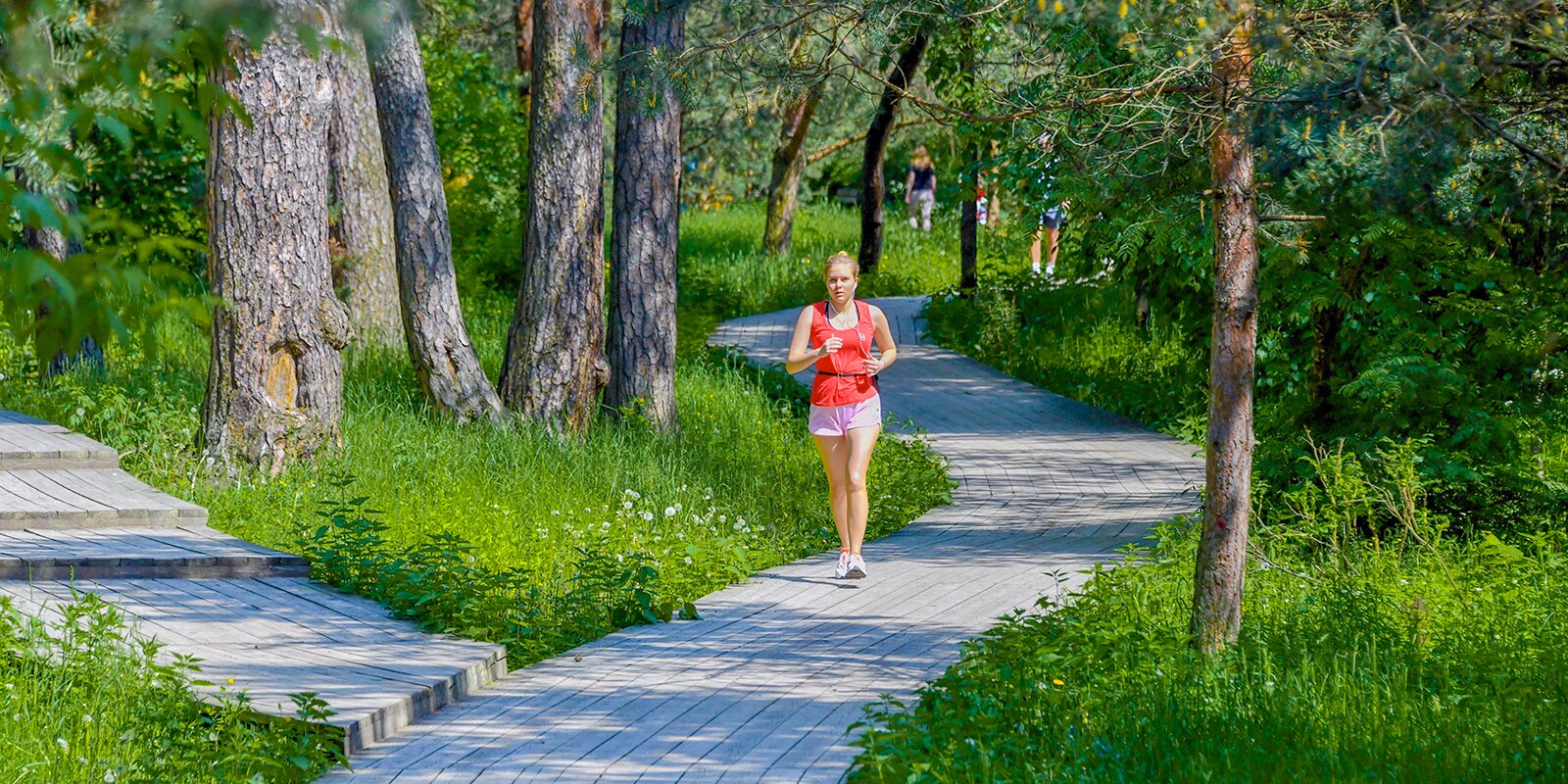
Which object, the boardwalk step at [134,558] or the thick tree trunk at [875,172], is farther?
the thick tree trunk at [875,172]

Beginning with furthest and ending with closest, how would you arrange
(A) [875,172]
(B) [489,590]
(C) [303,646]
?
1. (A) [875,172]
2. (B) [489,590]
3. (C) [303,646]

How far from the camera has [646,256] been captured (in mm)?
12719

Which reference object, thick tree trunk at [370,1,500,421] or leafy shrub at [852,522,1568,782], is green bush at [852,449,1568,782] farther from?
thick tree trunk at [370,1,500,421]

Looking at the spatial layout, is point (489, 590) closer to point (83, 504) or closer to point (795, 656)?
point (795, 656)

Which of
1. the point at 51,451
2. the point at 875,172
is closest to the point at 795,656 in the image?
the point at 51,451

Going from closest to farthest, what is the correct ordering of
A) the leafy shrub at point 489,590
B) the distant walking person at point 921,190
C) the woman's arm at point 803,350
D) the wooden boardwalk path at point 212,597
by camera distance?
the wooden boardwalk path at point 212,597 → the leafy shrub at point 489,590 → the woman's arm at point 803,350 → the distant walking person at point 921,190

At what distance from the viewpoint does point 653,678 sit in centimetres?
673

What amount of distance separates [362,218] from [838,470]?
8.75 metres

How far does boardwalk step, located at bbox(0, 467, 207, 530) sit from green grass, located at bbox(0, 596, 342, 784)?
266 centimetres

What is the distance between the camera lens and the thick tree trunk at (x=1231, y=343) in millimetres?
6273

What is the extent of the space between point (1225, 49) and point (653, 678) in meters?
3.45

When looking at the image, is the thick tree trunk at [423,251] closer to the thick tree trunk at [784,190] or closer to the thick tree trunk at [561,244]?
the thick tree trunk at [561,244]

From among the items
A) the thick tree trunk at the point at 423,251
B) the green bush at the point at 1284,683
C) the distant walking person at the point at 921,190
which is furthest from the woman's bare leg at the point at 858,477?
the distant walking person at the point at 921,190

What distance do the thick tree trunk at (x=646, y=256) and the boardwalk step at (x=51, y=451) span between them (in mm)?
3988
